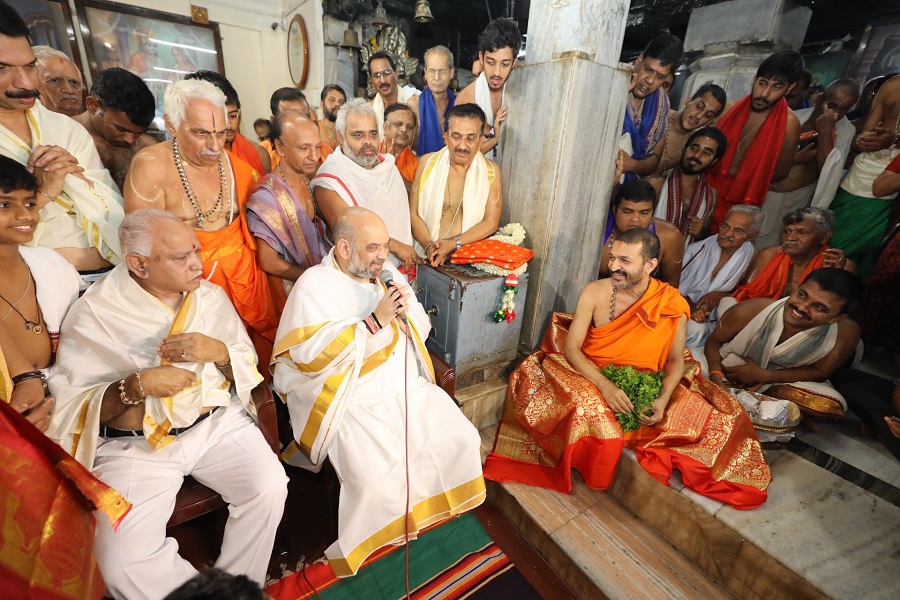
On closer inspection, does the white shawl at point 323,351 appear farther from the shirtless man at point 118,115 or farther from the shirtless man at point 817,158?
the shirtless man at point 817,158

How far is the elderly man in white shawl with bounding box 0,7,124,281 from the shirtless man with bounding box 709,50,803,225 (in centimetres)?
544

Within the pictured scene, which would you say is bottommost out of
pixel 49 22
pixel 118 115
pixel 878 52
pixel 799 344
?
pixel 799 344

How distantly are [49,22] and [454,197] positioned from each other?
7.79 metres

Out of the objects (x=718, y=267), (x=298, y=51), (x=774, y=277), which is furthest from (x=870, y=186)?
(x=298, y=51)

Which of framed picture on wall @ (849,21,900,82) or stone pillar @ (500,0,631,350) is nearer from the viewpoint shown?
stone pillar @ (500,0,631,350)

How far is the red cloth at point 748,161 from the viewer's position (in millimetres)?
4090

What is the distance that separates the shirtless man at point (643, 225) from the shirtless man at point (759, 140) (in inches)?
46.9

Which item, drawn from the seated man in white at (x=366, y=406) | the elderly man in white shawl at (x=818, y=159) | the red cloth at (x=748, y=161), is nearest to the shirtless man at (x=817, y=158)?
the elderly man in white shawl at (x=818, y=159)

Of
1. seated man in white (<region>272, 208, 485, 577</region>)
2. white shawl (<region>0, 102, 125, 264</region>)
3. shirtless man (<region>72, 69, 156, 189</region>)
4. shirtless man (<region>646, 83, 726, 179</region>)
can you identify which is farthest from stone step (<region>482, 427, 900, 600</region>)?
shirtless man (<region>72, 69, 156, 189</region>)

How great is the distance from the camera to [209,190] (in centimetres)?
260

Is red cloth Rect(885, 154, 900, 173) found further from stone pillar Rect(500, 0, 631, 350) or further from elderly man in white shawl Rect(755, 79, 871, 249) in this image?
stone pillar Rect(500, 0, 631, 350)

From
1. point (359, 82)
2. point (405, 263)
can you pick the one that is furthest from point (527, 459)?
point (359, 82)

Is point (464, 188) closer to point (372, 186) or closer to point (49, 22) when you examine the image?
point (372, 186)

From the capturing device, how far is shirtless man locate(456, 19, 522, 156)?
3.24 m
